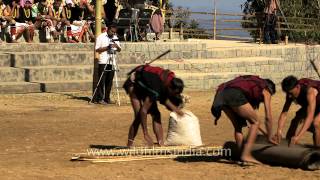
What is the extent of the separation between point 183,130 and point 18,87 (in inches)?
330

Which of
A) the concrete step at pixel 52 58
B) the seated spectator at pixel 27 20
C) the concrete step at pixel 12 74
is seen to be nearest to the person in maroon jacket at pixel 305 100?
the concrete step at pixel 12 74

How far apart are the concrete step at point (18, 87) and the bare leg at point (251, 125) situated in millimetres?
9566

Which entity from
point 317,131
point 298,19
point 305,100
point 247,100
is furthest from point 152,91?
point 298,19

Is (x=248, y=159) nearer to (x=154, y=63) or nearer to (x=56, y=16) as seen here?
(x=154, y=63)

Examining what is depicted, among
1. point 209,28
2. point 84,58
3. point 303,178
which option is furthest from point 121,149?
point 209,28

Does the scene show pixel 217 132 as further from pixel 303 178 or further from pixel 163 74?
pixel 303 178

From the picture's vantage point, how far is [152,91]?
10203 millimetres

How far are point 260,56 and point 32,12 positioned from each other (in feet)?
25.3

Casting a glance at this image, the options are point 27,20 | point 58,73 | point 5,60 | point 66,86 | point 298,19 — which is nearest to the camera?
point 66,86

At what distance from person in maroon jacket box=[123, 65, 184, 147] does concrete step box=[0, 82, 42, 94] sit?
7.91 m

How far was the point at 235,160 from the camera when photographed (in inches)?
396

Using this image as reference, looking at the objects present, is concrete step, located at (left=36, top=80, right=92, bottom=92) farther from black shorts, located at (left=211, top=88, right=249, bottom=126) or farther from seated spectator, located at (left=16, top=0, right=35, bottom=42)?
black shorts, located at (left=211, top=88, right=249, bottom=126)

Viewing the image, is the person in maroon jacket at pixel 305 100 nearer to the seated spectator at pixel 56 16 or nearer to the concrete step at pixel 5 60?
the concrete step at pixel 5 60

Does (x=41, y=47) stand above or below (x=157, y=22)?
below
